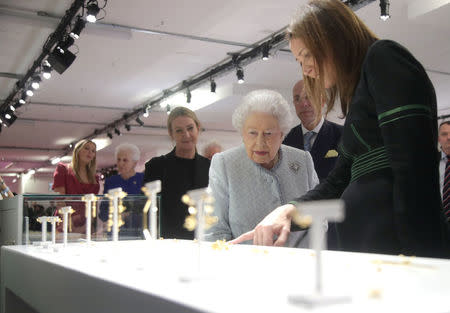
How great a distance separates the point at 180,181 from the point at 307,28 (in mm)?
1737

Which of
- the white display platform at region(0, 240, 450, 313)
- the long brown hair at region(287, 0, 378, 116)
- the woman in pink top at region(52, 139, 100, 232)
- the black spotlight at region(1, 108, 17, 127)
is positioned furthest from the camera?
the black spotlight at region(1, 108, 17, 127)

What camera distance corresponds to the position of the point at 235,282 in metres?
0.73

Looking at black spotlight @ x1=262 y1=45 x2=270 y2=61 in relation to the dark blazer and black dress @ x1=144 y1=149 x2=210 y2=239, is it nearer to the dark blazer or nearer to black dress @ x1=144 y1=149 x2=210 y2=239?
black dress @ x1=144 y1=149 x2=210 y2=239

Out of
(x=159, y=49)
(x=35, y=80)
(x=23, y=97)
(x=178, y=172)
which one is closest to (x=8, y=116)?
(x=23, y=97)

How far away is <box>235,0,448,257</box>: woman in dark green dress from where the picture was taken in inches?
44.2

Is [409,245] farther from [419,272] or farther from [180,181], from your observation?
[180,181]

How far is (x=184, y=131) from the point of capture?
3.23m

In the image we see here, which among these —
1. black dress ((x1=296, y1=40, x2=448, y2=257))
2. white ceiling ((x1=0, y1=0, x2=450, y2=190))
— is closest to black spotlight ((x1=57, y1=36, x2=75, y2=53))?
white ceiling ((x1=0, y1=0, x2=450, y2=190))

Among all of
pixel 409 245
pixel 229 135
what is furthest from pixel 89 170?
pixel 229 135

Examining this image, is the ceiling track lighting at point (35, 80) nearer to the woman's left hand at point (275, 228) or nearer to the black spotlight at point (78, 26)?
the black spotlight at point (78, 26)

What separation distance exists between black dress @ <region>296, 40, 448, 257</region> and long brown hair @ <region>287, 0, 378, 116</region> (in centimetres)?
9

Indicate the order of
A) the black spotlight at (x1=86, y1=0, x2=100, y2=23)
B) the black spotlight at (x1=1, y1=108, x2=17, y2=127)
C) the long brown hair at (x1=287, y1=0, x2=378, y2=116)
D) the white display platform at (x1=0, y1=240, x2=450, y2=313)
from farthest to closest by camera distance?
the black spotlight at (x1=1, y1=108, x2=17, y2=127)
the black spotlight at (x1=86, y1=0, x2=100, y2=23)
the long brown hair at (x1=287, y1=0, x2=378, y2=116)
the white display platform at (x1=0, y1=240, x2=450, y2=313)

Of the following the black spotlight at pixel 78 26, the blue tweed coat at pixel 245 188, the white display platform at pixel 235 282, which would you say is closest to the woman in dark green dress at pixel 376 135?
the white display platform at pixel 235 282

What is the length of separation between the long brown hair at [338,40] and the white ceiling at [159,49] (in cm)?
414
